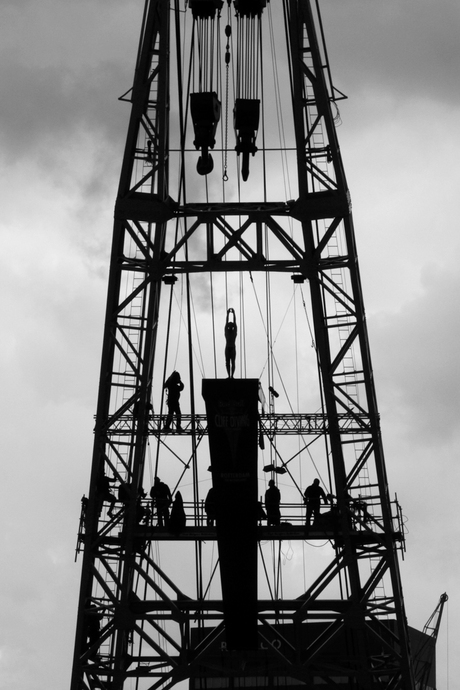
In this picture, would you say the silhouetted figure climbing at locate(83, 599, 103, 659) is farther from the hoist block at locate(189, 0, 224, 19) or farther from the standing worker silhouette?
the hoist block at locate(189, 0, 224, 19)

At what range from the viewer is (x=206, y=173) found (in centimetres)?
3353

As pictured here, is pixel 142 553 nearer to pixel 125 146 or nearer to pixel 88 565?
pixel 88 565

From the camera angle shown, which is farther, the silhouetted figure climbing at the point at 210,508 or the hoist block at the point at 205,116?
the silhouetted figure climbing at the point at 210,508

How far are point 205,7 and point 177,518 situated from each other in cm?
1419

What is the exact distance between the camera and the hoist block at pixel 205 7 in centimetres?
3306

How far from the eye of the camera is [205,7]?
33.2 m

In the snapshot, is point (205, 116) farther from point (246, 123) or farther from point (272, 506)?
point (272, 506)

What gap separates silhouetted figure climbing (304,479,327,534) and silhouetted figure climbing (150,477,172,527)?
152 inches

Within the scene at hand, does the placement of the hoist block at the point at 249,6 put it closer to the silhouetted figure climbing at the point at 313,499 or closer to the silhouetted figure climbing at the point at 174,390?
the silhouetted figure climbing at the point at 174,390

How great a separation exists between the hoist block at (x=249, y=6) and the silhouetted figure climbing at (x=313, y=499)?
43.5 ft

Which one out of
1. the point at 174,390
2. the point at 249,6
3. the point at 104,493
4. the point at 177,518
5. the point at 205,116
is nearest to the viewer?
the point at 205,116

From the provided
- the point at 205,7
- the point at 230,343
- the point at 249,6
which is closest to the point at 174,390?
the point at 230,343

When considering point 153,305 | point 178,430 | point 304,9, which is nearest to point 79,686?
point 178,430

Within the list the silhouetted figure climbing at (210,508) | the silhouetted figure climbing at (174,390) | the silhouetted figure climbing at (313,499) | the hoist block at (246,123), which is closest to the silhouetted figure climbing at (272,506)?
the silhouetted figure climbing at (313,499)
